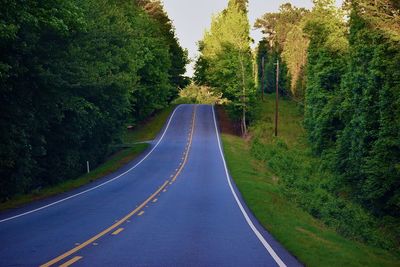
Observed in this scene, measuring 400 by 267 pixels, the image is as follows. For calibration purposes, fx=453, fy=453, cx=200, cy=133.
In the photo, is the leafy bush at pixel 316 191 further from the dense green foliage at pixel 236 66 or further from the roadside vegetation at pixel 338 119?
the dense green foliage at pixel 236 66

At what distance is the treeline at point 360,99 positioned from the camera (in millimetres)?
24719

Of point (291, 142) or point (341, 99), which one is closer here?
point (341, 99)

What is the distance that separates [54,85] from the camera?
914 inches

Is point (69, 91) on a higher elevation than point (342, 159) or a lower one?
higher

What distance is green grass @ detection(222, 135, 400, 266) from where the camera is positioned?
10350mm

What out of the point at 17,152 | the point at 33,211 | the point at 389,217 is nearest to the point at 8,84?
the point at 17,152

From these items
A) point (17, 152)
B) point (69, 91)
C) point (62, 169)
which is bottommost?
point (62, 169)

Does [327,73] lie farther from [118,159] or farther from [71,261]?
[71,261]

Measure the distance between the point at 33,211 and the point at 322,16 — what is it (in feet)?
128

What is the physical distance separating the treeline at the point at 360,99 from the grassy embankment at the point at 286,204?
167 inches

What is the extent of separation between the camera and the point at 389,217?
2450cm

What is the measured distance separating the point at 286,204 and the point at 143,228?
9.60m

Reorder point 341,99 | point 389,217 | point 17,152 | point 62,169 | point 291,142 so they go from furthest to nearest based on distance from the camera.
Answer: point 291,142
point 341,99
point 62,169
point 389,217
point 17,152

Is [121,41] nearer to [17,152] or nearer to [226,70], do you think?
[17,152]
